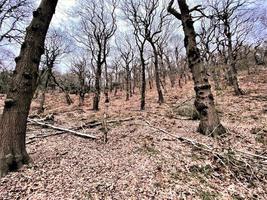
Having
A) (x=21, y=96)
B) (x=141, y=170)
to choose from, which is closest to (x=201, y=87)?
(x=141, y=170)

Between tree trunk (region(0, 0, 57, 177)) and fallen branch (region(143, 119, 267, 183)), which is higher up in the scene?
tree trunk (region(0, 0, 57, 177))

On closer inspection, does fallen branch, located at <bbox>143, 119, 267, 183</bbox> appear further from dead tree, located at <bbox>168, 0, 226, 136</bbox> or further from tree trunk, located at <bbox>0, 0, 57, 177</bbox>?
tree trunk, located at <bbox>0, 0, 57, 177</bbox>

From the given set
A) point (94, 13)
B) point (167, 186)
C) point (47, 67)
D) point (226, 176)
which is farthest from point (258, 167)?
point (47, 67)

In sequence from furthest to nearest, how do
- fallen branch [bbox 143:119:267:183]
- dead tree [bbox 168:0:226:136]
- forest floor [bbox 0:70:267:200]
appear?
dead tree [bbox 168:0:226:136] → fallen branch [bbox 143:119:267:183] → forest floor [bbox 0:70:267:200]

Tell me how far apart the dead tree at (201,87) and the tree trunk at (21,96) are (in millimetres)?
4367

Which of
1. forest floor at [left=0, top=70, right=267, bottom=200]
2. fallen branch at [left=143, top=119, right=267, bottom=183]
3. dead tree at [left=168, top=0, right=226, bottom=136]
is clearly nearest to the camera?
forest floor at [left=0, top=70, right=267, bottom=200]

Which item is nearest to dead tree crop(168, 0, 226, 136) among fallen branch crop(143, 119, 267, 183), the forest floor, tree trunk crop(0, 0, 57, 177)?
the forest floor

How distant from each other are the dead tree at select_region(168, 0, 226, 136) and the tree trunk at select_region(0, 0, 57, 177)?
4.37m

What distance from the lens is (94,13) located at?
21703 millimetres

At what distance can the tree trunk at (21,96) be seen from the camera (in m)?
3.98

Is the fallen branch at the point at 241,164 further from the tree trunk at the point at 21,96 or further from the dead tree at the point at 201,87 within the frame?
the tree trunk at the point at 21,96

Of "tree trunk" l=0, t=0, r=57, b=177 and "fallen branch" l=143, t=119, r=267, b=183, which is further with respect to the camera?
"fallen branch" l=143, t=119, r=267, b=183

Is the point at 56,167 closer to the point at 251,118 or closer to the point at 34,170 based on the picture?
the point at 34,170

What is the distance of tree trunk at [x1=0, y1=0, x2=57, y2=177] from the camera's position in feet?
13.1
